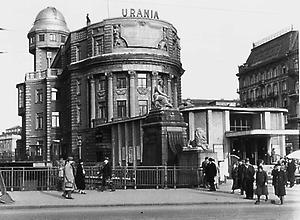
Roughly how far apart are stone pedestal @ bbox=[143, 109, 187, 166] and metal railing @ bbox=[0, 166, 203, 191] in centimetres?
Result: 81

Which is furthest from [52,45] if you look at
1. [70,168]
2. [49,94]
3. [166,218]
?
[166,218]

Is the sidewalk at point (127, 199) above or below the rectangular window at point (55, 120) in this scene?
below

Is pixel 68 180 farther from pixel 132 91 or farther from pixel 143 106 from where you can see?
pixel 143 106

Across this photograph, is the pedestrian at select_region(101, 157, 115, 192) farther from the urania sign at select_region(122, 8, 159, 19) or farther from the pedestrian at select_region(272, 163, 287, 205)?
the urania sign at select_region(122, 8, 159, 19)

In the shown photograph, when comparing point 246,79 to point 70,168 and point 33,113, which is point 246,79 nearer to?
point 33,113

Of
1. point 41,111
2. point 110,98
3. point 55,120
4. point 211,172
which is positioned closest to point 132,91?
point 110,98

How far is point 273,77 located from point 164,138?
2151 inches

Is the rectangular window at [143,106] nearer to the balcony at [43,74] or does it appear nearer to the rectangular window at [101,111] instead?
the rectangular window at [101,111]

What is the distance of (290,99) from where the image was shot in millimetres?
74188

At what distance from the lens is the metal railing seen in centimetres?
2745

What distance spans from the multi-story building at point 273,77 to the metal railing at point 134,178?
38151 millimetres

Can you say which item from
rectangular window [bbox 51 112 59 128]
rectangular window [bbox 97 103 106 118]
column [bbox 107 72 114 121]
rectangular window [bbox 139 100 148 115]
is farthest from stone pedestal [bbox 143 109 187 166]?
rectangular window [bbox 51 112 59 128]

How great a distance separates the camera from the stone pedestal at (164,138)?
2847 cm

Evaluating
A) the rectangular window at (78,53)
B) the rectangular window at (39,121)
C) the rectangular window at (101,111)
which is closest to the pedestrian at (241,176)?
the rectangular window at (101,111)
